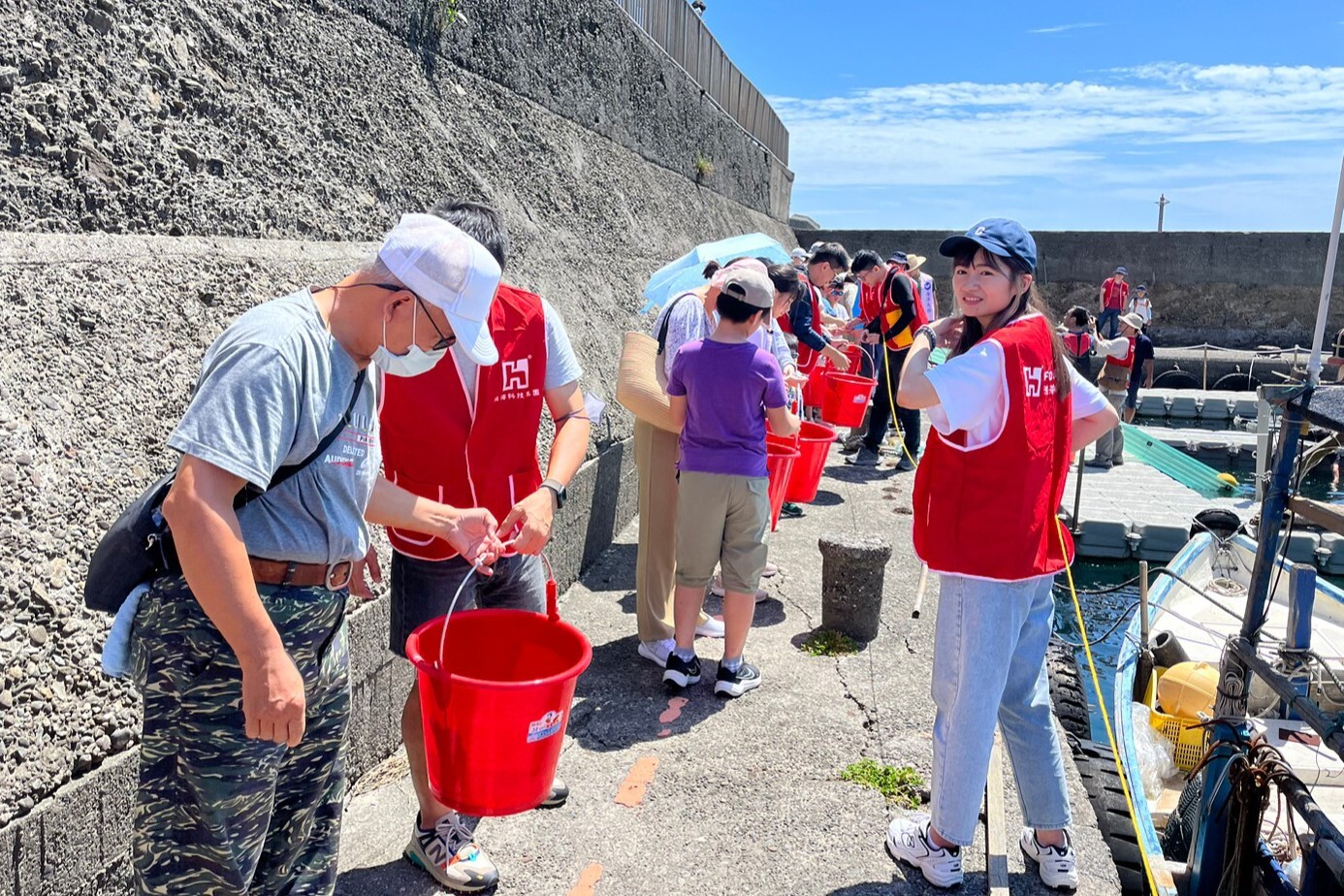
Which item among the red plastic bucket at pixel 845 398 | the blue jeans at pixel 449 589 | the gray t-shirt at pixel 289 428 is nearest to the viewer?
the gray t-shirt at pixel 289 428

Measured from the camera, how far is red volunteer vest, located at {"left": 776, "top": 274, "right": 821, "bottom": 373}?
8391 millimetres

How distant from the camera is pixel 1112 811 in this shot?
475 centimetres

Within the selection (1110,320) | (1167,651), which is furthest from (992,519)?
(1110,320)

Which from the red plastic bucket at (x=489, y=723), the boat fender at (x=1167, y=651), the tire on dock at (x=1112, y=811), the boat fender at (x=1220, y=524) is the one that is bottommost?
the boat fender at (x=1167, y=651)

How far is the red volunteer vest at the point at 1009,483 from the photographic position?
9.60 ft

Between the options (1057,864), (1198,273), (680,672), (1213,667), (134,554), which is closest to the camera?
(134,554)

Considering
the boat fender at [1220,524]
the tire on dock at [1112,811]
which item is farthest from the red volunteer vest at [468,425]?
the boat fender at [1220,524]

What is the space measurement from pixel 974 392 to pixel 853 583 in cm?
272

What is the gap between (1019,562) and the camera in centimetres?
299

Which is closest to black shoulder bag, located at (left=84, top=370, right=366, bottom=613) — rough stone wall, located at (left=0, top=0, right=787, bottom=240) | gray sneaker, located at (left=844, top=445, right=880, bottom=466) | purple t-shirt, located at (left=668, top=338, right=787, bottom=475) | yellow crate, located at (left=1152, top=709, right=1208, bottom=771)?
rough stone wall, located at (left=0, top=0, right=787, bottom=240)

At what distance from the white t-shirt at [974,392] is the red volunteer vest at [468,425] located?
4.02ft

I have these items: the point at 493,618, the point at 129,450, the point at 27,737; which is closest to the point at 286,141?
the point at 129,450

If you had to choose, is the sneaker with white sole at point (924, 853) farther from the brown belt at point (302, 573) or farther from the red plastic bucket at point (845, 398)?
the red plastic bucket at point (845, 398)

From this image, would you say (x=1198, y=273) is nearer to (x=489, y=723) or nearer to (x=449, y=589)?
(x=449, y=589)
